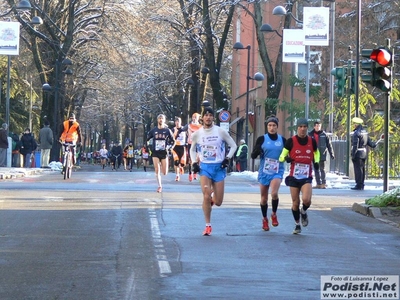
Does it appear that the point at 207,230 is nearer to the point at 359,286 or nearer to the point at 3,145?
the point at 359,286

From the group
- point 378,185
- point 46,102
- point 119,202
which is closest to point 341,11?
point 46,102

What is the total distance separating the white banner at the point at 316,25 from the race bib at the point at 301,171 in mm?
18315

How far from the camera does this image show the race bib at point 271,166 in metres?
15.7

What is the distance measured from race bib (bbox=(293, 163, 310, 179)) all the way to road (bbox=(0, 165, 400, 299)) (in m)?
0.87

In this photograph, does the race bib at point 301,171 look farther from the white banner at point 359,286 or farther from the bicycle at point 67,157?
the bicycle at point 67,157

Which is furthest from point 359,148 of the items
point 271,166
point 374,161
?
point 271,166

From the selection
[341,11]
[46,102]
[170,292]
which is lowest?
[170,292]

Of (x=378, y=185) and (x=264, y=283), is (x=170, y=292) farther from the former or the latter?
(x=378, y=185)

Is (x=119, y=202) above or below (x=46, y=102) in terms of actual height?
below

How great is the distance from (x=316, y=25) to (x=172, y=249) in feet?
71.2

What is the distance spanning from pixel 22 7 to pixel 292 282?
103 feet

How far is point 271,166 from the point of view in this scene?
15.7 meters

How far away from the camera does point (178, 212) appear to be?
18.2 metres

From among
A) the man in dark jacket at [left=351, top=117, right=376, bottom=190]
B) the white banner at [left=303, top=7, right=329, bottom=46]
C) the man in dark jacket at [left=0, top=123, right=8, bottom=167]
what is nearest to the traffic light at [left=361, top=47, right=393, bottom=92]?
the man in dark jacket at [left=351, top=117, right=376, bottom=190]
